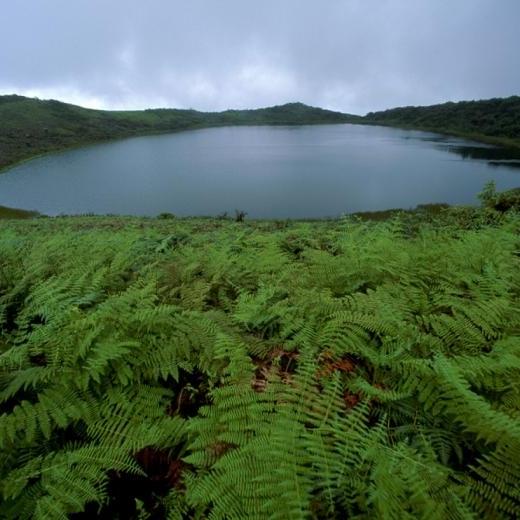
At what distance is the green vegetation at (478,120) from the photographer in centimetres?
9969

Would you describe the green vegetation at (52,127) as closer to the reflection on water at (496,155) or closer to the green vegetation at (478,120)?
the reflection on water at (496,155)

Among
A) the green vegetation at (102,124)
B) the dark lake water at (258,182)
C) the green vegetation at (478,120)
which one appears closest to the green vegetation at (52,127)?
the green vegetation at (102,124)

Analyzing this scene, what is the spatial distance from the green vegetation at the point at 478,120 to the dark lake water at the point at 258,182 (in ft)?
102

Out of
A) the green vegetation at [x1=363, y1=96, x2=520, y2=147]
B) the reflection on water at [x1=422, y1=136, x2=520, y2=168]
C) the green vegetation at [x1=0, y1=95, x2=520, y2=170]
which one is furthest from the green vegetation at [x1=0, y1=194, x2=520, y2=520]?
the green vegetation at [x1=363, y1=96, x2=520, y2=147]

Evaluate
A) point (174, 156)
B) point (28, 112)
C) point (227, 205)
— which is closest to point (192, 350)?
point (227, 205)

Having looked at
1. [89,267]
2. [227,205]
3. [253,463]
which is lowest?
[227,205]

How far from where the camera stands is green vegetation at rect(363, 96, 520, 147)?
9969cm

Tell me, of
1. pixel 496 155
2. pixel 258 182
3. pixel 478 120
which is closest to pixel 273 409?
pixel 258 182

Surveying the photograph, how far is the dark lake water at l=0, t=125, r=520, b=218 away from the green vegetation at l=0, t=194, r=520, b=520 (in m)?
31.0

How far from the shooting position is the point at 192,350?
2863mm

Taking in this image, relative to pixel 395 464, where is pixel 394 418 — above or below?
below

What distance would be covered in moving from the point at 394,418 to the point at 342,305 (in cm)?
115

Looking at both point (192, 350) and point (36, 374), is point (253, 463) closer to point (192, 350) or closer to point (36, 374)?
point (192, 350)

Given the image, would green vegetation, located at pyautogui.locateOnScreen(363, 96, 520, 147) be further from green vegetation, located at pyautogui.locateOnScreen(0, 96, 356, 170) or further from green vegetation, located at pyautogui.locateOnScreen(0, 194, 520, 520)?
green vegetation, located at pyautogui.locateOnScreen(0, 96, 356, 170)
